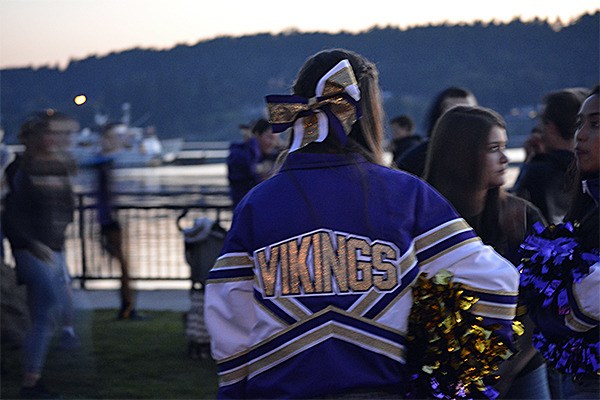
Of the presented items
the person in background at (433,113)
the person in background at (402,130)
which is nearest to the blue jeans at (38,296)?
the person in background at (433,113)

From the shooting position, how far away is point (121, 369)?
7070 millimetres

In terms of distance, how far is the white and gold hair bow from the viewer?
2.59 meters

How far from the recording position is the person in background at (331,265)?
8.02ft

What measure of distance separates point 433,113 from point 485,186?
201 centimetres

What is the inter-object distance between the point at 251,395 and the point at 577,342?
44.7 inches

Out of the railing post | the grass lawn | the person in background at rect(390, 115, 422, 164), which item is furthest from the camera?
the railing post

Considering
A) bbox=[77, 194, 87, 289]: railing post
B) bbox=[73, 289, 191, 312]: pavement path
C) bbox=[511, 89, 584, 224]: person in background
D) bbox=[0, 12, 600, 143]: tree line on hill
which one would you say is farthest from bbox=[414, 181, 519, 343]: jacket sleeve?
bbox=[77, 194, 87, 289]: railing post

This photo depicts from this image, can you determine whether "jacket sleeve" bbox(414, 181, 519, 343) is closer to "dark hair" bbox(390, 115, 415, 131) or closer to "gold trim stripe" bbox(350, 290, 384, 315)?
"gold trim stripe" bbox(350, 290, 384, 315)

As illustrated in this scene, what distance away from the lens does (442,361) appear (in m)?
2.55

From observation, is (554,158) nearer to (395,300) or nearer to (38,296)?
(395,300)

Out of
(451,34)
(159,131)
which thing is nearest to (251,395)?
(451,34)

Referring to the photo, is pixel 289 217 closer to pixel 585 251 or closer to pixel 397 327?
A: pixel 397 327

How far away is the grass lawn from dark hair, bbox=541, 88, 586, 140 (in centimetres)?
286

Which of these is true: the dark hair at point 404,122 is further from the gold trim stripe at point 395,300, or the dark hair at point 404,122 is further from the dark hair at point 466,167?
the gold trim stripe at point 395,300
